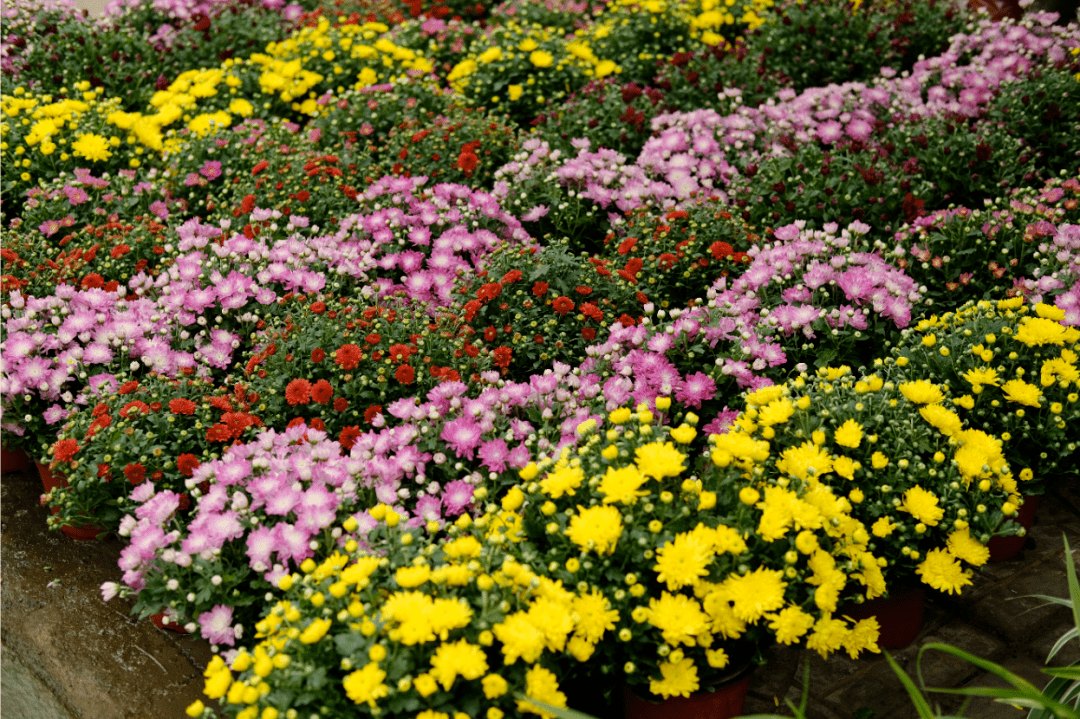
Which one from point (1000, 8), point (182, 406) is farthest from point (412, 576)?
→ point (1000, 8)

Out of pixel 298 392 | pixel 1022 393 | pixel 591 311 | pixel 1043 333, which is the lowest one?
pixel 298 392

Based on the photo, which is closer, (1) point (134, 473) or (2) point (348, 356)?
(1) point (134, 473)

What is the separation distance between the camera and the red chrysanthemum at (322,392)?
105 inches

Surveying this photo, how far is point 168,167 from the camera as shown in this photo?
14.3 feet

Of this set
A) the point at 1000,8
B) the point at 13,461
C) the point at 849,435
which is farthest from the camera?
the point at 1000,8

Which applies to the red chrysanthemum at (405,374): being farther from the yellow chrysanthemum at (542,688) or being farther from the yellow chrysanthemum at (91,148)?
the yellow chrysanthemum at (91,148)

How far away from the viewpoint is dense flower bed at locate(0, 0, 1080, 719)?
6.30 feet

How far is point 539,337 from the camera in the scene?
9.98ft

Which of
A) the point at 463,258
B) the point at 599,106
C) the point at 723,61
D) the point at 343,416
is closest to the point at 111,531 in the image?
the point at 343,416

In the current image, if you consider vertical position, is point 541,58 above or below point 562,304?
above

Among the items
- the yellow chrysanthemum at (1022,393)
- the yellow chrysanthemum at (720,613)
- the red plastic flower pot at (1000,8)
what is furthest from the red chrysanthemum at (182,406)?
the red plastic flower pot at (1000,8)

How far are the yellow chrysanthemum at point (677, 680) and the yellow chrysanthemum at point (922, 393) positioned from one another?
1022 mm

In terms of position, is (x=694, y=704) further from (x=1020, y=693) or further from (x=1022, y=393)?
(x=1022, y=393)

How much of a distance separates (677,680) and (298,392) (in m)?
1.46
